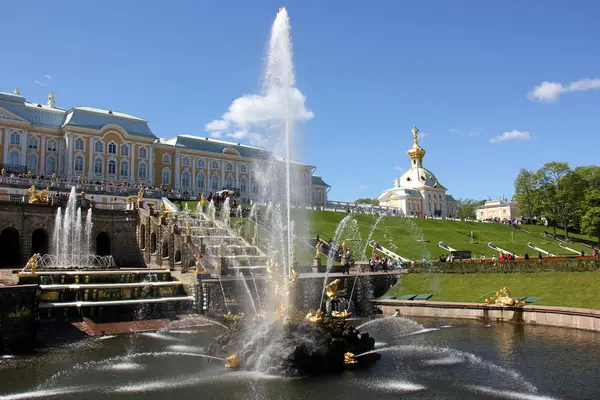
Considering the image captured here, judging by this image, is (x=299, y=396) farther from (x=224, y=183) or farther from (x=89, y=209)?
(x=224, y=183)

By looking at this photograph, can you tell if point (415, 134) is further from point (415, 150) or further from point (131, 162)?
point (131, 162)

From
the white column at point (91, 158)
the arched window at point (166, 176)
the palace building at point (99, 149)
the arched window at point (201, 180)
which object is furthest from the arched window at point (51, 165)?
the arched window at point (201, 180)

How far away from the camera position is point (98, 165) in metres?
58.6

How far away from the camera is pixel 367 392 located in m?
11.9

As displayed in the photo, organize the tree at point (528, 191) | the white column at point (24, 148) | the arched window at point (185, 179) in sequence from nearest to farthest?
the white column at point (24, 148)
the arched window at point (185, 179)
the tree at point (528, 191)

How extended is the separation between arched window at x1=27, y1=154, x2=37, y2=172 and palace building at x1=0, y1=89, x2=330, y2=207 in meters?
0.07

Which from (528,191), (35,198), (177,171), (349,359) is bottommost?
(349,359)

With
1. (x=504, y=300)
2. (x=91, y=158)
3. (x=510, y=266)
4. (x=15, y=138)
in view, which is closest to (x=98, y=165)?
(x=91, y=158)

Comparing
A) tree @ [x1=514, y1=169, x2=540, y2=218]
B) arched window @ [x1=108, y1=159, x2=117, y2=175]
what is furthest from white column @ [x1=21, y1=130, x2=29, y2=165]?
tree @ [x1=514, y1=169, x2=540, y2=218]

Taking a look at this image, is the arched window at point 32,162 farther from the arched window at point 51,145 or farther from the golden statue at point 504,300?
the golden statue at point 504,300

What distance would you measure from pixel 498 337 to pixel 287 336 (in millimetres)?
9061

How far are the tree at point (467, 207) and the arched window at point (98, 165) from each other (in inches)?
3572

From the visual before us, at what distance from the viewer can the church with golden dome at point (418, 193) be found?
9906cm

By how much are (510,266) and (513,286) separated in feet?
8.23
